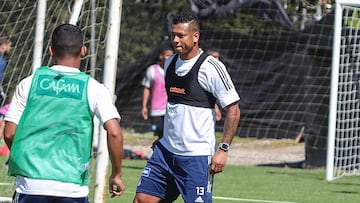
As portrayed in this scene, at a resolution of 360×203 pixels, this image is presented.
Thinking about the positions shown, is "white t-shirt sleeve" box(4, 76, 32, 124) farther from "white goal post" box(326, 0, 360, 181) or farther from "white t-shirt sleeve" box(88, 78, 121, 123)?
Answer: "white goal post" box(326, 0, 360, 181)

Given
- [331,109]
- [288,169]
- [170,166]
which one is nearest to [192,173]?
[170,166]

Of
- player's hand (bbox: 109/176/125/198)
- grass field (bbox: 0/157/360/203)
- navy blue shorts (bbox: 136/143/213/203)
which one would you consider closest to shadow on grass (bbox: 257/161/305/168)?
grass field (bbox: 0/157/360/203)

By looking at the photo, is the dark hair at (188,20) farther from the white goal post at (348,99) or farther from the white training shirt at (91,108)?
the white goal post at (348,99)

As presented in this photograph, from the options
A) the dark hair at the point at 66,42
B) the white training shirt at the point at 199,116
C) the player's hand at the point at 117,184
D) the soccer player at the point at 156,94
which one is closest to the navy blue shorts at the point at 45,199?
the player's hand at the point at 117,184

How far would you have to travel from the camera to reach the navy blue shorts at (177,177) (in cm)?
844

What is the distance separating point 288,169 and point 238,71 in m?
3.27

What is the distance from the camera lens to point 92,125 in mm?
6512

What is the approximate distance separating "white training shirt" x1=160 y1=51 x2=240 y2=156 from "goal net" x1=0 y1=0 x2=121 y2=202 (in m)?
0.81

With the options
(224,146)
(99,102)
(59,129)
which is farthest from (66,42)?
(224,146)

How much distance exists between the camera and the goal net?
30.0 ft

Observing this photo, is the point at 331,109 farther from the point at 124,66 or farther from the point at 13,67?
the point at 124,66

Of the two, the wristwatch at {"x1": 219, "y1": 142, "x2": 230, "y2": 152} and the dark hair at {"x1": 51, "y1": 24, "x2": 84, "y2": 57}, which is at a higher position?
the dark hair at {"x1": 51, "y1": 24, "x2": 84, "y2": 57}

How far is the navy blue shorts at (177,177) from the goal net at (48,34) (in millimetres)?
676

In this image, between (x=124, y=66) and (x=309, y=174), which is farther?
(x=124, y=66)
